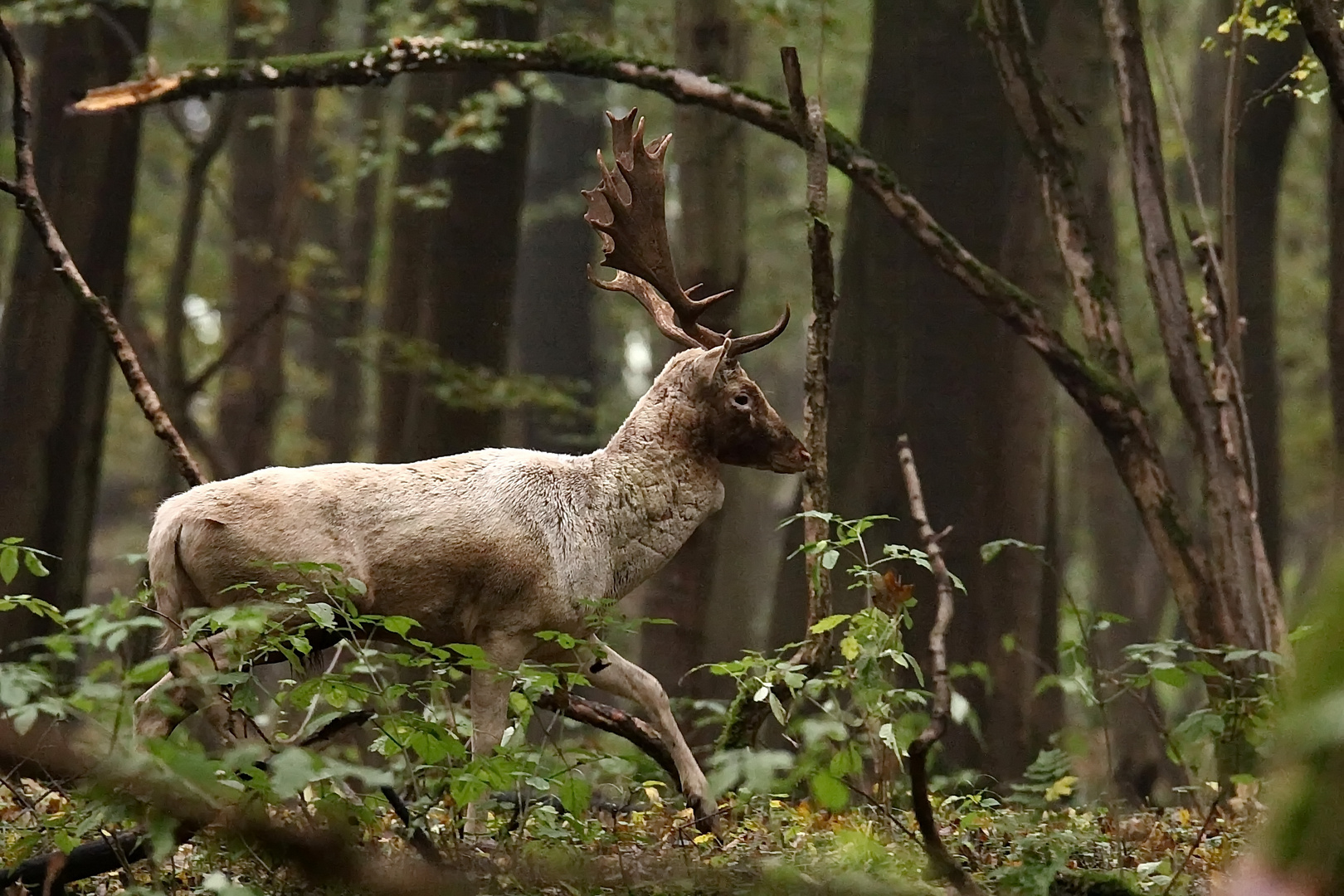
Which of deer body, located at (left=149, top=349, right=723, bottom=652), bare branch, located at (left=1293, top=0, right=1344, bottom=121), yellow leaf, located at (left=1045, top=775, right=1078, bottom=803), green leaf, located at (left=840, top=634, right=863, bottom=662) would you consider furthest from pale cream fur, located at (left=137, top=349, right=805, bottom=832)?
bare branch, located at (left=1293, top=0, right=1344, bottom=121)

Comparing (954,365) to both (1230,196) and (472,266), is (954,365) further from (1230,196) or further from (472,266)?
(472,266)

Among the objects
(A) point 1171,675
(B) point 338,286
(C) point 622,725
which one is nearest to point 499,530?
(C) point 622,725

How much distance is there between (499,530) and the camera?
6383 mm

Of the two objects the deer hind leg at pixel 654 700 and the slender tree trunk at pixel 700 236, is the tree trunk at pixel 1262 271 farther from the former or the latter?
the deer hind leg at pixel 654 700

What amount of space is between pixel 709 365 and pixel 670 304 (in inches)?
34.5

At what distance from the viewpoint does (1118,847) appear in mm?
6016

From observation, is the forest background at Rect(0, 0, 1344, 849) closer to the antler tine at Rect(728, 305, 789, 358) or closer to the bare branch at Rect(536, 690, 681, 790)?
the bare branch at Rect(536, 690, 681, 790)

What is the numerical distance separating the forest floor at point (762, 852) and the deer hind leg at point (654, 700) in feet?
0.60

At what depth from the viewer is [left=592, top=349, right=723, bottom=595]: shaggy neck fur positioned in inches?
271

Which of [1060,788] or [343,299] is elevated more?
[343,299]

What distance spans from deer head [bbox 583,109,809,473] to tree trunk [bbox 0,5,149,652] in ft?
17.3

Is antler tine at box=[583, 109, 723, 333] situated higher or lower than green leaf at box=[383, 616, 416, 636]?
higher

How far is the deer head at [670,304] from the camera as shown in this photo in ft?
23.5

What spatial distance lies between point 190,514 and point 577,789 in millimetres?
2068
